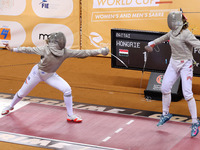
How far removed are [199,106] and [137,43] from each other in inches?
75.3

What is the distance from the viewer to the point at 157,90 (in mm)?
8961

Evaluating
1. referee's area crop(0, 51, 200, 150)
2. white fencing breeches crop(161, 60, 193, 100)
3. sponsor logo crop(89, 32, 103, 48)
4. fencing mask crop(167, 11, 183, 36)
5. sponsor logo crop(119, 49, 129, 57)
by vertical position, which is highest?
fencing mask crop(167, 11, 183, 36)

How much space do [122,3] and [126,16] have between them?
14.5 inches

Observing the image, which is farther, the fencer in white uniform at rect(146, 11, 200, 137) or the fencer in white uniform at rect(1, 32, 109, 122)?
the fencer in white uniform at rect(1, 32, 109, 122)

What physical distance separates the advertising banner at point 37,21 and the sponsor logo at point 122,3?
662 millimetres

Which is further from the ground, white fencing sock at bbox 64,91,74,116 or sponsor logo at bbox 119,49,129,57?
sponsor logo at bbox 119,49,129,57

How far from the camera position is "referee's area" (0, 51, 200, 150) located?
6.87 meters

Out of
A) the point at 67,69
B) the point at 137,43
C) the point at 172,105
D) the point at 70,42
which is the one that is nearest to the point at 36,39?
the point at 70,42

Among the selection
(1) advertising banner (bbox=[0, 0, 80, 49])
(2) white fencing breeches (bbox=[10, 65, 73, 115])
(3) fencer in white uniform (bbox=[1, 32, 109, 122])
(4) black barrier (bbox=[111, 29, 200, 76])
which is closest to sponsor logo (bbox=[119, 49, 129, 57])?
(4) black barrier (bbox=[111, 29, 200, 76])

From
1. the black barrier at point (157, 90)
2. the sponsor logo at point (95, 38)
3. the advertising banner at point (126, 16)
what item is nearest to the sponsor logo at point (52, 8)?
the advertising banner at point (126, 16)

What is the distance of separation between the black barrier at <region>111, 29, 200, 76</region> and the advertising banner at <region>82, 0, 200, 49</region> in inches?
82.9

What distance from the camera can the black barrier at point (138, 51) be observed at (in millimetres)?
9047

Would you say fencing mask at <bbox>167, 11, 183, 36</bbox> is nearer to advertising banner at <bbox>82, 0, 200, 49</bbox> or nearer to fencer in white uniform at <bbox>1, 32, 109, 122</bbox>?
fencer in white uniform at <bbox>1, 32, 109, 122</bbox>

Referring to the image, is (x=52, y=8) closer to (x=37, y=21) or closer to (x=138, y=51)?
(x=37, y=21)
